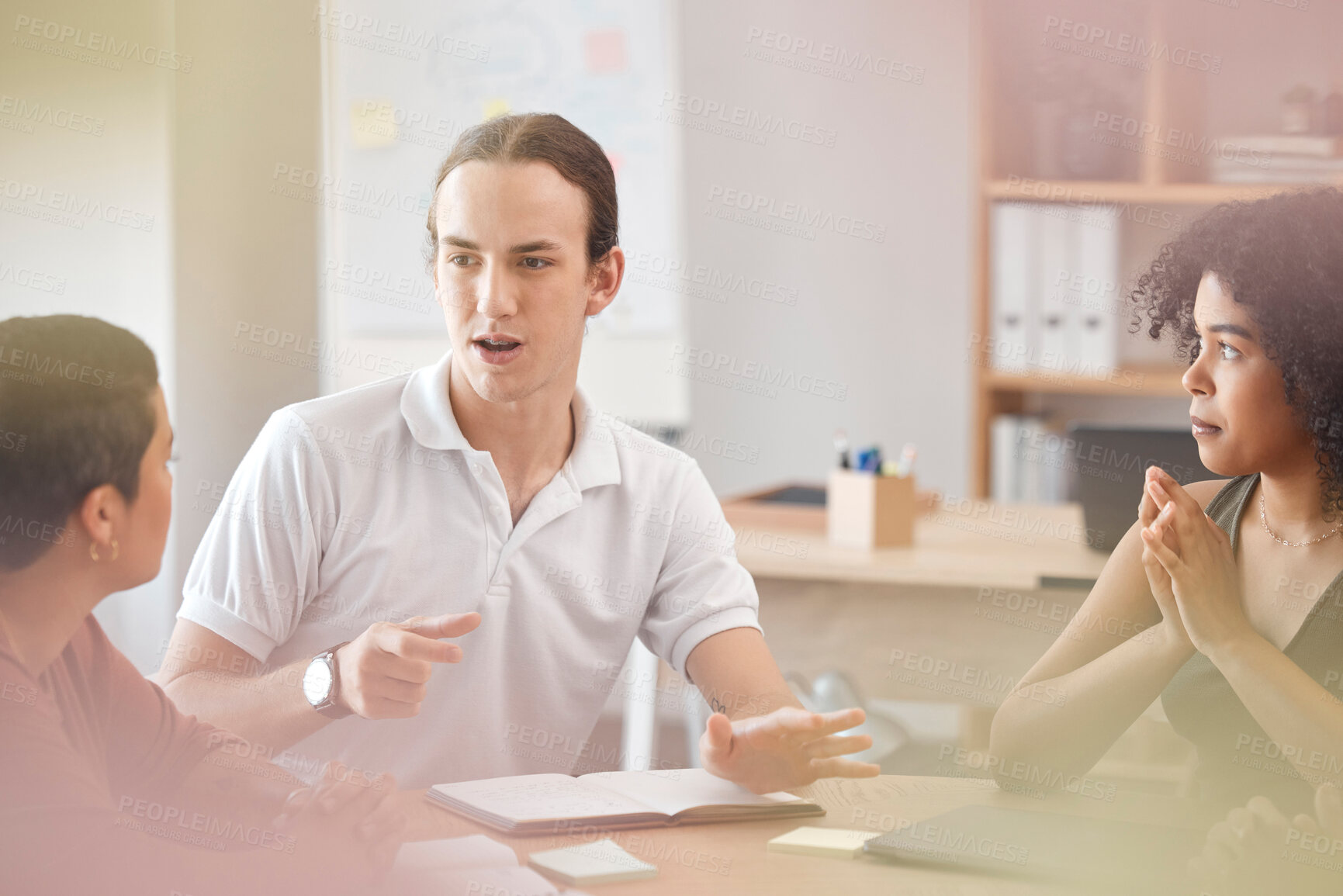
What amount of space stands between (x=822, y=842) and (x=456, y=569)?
1.42ft

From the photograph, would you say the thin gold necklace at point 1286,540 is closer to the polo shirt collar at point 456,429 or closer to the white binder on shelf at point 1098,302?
the polo shirt collar at point 456,429

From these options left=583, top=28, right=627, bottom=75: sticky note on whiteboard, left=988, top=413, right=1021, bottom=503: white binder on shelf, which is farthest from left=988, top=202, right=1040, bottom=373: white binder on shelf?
left=583, top=28, right=627, bottom=75: sticky note on whiteboard

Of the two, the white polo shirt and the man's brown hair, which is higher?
the man's brown hair

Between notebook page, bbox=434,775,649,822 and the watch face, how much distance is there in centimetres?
12

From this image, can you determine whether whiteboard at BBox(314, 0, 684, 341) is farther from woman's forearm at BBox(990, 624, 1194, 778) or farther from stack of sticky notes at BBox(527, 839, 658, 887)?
woman's forearm at BBox(990, 624, 1194, 778)

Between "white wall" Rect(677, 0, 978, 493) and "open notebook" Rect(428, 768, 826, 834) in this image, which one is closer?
"open notebook" Rect(428, 768, 826, 834)

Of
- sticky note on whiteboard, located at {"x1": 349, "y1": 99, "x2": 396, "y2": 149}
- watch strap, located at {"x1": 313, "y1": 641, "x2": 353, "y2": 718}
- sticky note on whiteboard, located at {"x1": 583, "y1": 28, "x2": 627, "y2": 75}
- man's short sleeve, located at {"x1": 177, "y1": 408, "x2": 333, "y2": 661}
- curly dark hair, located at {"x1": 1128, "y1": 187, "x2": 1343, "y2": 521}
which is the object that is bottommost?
watch strap, located at {"x1": 313, "y1": 641, "x2": 353, "y2": 718}

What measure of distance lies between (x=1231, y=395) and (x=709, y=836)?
491 mm

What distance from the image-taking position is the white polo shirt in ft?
3.48

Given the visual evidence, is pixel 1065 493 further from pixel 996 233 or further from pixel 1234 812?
pixel 1234 812

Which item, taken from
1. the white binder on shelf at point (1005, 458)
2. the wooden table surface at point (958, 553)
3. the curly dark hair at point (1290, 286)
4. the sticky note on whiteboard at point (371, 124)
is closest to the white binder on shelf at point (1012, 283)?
the white binder on shelf at point (1005, 458)

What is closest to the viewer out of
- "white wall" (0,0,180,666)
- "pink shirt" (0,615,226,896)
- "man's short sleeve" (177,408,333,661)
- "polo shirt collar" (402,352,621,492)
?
"pink shirt" (0,615,226,896)

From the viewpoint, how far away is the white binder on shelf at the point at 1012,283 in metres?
2.29

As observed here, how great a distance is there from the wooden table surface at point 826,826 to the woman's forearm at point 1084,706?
33 millimetres
